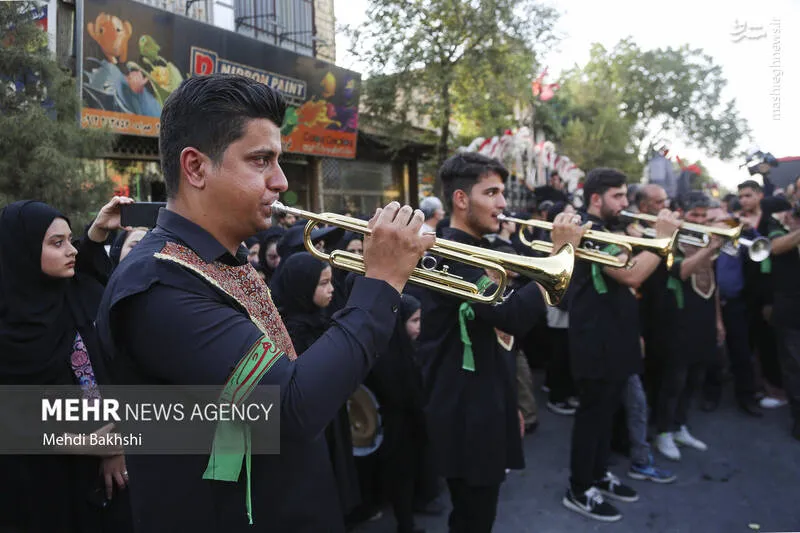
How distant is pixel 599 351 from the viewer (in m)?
3.80

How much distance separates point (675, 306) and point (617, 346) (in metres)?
1.63

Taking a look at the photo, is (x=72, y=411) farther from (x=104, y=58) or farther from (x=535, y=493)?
(x=104, y=58)

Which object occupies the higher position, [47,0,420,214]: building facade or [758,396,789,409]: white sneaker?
[47,0,420,214]: building facade

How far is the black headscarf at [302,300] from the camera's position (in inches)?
129

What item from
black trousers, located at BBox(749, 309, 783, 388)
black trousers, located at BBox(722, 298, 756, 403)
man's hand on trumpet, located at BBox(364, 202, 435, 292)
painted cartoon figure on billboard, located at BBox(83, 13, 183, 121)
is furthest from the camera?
painted cartoon figure on billboard, located at BBox(83, 13, 183, 121)

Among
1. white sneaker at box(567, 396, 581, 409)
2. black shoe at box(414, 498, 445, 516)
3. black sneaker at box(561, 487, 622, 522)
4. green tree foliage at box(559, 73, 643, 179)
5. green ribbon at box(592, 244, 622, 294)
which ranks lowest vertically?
black shoe at box(414, 498, 445, 516)

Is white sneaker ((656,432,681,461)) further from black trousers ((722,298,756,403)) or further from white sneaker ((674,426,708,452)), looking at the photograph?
black trousers ((722,298,756,403))

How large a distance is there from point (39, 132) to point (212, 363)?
14.8 ft

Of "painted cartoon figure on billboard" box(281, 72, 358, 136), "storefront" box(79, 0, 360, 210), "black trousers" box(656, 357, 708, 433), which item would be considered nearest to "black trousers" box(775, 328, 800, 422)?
"black trousers" box(656, 357, 708, 433)

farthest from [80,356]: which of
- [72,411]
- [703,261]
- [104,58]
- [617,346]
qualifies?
[104,58]

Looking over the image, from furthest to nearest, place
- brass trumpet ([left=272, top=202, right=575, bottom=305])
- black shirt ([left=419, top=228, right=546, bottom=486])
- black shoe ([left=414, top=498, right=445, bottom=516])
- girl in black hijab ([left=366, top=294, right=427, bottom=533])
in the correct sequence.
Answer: black shoe ([left=414, top=498, right=445, bottom=516]), girl in black hijab ([left=366, top=294, right=427, bottom=533]), black shirt ([left=419, top=228, right=546, bottom=486]), brass trumpet ([left=272, top=202, right=575, bottom=305])

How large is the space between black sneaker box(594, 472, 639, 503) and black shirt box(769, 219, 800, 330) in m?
2.18

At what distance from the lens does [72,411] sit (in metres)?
2.60

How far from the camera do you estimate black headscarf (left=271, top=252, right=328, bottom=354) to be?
3284 mm
